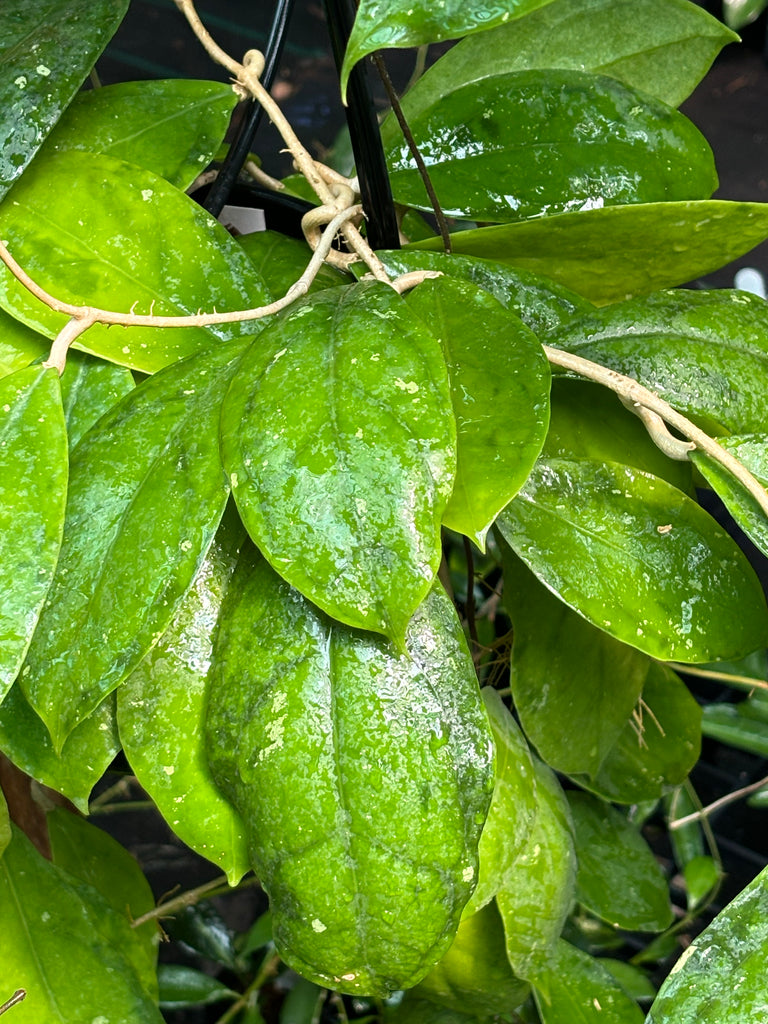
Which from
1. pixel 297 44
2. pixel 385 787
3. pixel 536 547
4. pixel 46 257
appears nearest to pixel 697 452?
pixel 536 547

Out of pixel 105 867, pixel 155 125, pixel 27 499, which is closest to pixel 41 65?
pixel 155 125

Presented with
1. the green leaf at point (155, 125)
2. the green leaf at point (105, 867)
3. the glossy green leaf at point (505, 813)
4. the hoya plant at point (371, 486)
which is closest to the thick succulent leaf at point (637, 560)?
the hoya plant at point (371, 486)

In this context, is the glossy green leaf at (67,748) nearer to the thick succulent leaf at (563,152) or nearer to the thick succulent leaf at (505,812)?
the thick succulent leaf at (505,812)

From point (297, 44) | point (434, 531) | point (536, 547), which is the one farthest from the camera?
point (297, 44)

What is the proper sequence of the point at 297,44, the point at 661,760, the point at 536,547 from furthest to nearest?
the point at 297,44 → the point at 661,760 → the point at 536,547

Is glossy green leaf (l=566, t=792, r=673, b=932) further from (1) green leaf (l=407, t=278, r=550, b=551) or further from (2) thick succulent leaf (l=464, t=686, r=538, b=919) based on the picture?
(1) green leaf (l=407, t=278, r=550, b=551)

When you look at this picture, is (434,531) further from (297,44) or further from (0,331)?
(297,44)
